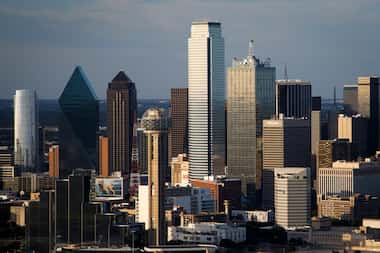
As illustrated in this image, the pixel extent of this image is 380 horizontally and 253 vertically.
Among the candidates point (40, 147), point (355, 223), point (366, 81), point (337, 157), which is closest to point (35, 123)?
point (40, 147)

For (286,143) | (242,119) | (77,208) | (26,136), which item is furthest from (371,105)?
(77,208)

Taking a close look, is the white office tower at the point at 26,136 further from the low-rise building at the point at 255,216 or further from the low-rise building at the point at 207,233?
the low-rise building at the point at 255,216

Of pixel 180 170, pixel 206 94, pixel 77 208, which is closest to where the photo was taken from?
pixel 77 208

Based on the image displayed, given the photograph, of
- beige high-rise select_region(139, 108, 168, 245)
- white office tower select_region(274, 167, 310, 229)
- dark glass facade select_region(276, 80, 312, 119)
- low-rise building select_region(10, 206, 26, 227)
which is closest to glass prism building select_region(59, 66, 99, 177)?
beige high-rise select_region(139, 108, 168, 245)

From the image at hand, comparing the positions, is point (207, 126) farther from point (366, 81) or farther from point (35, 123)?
point (35, 123)

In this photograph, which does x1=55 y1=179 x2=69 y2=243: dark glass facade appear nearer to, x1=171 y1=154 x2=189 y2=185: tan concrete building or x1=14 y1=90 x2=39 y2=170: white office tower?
x1=14 y1=90 x2=39 y2=170: white office tower

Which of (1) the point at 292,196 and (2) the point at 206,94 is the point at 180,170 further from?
(1) the point at 292,196

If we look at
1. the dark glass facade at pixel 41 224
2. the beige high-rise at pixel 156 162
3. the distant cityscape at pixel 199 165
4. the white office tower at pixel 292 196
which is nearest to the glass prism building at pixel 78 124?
the distant cityscape at pixel 199 165
